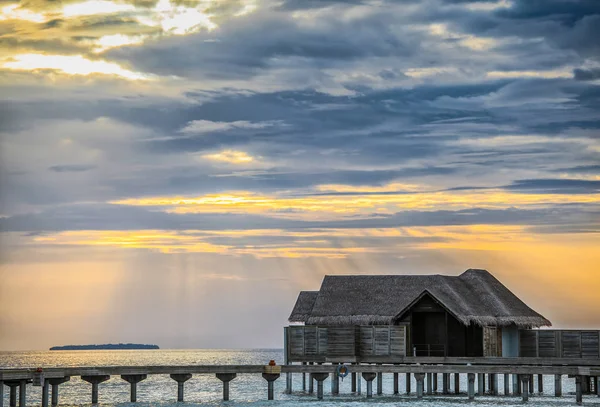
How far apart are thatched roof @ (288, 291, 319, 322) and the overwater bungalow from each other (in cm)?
81

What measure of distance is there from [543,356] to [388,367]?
367 inches

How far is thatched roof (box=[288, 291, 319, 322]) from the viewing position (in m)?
65.9

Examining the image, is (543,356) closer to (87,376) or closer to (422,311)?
(422,311)

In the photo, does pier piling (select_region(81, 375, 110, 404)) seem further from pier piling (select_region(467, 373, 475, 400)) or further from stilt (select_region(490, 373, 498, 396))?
stilt (select_region(490, 373, 498, 396))

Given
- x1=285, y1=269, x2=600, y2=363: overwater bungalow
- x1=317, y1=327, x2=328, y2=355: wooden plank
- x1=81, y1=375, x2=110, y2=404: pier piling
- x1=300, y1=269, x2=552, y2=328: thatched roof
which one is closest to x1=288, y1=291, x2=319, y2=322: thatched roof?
x1=300, y1=269, x2=552, y2=328: thatched roof

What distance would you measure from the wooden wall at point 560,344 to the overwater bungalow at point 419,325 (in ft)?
0.17

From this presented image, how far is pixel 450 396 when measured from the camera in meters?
62.0

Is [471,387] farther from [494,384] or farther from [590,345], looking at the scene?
[494,384]

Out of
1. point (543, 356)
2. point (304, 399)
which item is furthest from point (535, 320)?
point (304, 399)

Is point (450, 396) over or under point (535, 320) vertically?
→ under

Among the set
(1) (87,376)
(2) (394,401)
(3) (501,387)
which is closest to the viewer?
(1) (87,376)

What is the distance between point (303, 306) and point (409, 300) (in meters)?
8.01

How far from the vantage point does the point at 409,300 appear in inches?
2431

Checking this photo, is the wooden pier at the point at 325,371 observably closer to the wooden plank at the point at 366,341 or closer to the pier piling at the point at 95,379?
the pier piling at the point at 95,379
